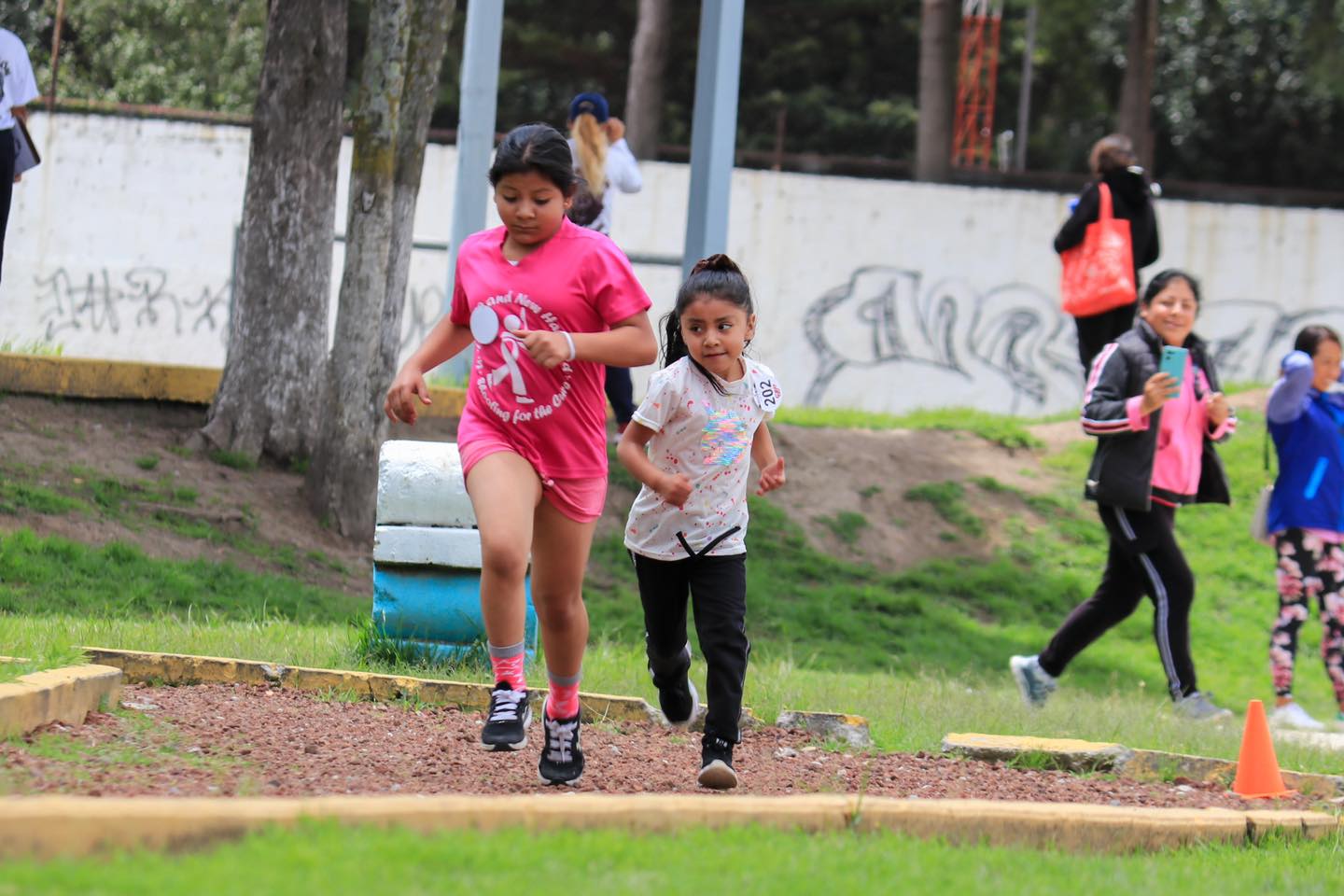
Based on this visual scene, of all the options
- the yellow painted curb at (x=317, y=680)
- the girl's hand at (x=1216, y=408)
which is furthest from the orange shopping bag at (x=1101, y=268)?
the yellow painted curb at (x=317, y=680)

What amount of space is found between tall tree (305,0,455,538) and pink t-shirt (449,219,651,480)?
5.17 metres

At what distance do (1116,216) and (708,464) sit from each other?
5255 mm

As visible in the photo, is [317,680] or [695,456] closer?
[695,456]

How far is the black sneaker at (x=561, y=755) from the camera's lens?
4793 millimetres

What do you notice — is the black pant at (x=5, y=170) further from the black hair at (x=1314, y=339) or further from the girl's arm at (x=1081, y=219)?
the black hair at (x=1314, y=339)

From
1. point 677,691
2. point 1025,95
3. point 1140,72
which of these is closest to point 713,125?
point 677,691

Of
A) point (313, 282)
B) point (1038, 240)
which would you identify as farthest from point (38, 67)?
point (313, 282)

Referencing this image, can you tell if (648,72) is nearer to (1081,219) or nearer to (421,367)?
(1081,219)

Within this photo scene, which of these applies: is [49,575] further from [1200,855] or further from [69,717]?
[1200,855]

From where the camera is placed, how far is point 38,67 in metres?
24.7

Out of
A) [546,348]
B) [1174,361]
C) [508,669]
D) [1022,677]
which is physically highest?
[1174,361]

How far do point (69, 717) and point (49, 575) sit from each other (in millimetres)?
3428

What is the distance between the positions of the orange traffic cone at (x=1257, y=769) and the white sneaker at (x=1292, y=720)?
274cm

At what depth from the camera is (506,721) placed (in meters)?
4.82
